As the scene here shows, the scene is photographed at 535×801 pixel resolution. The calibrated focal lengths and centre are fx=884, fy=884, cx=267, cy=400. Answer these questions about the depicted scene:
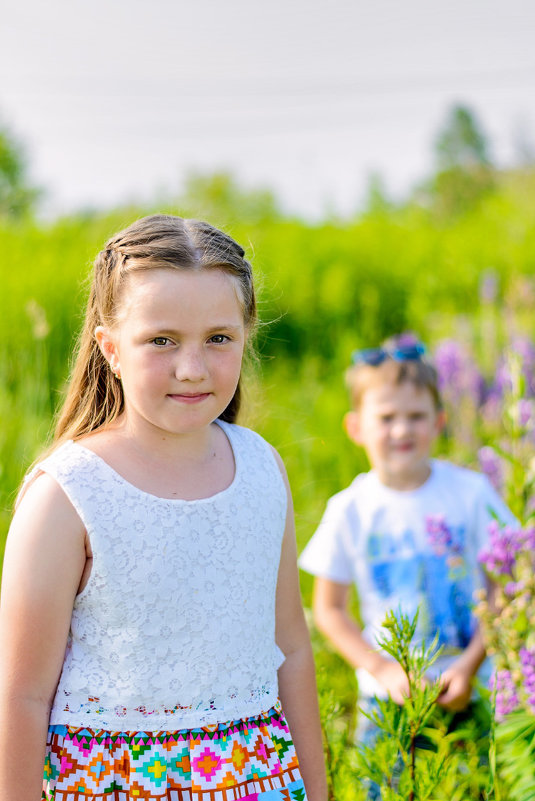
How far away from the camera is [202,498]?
1471 millimetres

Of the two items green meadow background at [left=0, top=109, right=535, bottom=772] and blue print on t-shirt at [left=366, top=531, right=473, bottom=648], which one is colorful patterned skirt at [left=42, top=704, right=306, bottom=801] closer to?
blue print on t-shirt at [left=366, top=531, right=473, bottom=648]

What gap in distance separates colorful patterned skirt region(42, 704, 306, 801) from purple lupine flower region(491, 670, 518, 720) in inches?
31.4

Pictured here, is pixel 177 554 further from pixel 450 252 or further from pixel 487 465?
pixel 450 252

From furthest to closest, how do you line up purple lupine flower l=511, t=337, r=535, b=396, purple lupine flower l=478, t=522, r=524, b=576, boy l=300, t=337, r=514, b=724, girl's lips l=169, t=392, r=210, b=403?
1. purple lupine flower l=511, t=337, r=535, b=396
2. boy l=300, t=337, r=514, b=724
3. purple lupine flower l=478, t=522, r=524, b=576
4. girl's lips l=169, t=392, r=210, b=403

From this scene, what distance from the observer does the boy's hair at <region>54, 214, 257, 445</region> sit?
1.42 m

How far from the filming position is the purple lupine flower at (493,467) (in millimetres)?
3266

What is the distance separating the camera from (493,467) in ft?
10.7

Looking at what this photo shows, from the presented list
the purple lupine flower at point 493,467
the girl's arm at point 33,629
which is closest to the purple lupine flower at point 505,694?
the girl's arm at point 33,629

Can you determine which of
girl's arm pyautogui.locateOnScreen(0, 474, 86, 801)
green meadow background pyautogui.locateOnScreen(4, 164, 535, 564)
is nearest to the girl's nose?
girl's arm pyautogui.locateOnScreen(0, 474, 86, 801)

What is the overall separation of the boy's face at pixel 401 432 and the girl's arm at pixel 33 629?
1.46 meters

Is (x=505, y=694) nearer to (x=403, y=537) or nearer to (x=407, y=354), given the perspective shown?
(x=403, y=537)

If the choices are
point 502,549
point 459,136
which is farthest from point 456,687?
point 459,136

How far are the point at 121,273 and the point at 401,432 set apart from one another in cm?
136

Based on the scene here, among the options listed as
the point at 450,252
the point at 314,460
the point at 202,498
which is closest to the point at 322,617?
the point at 202,498
